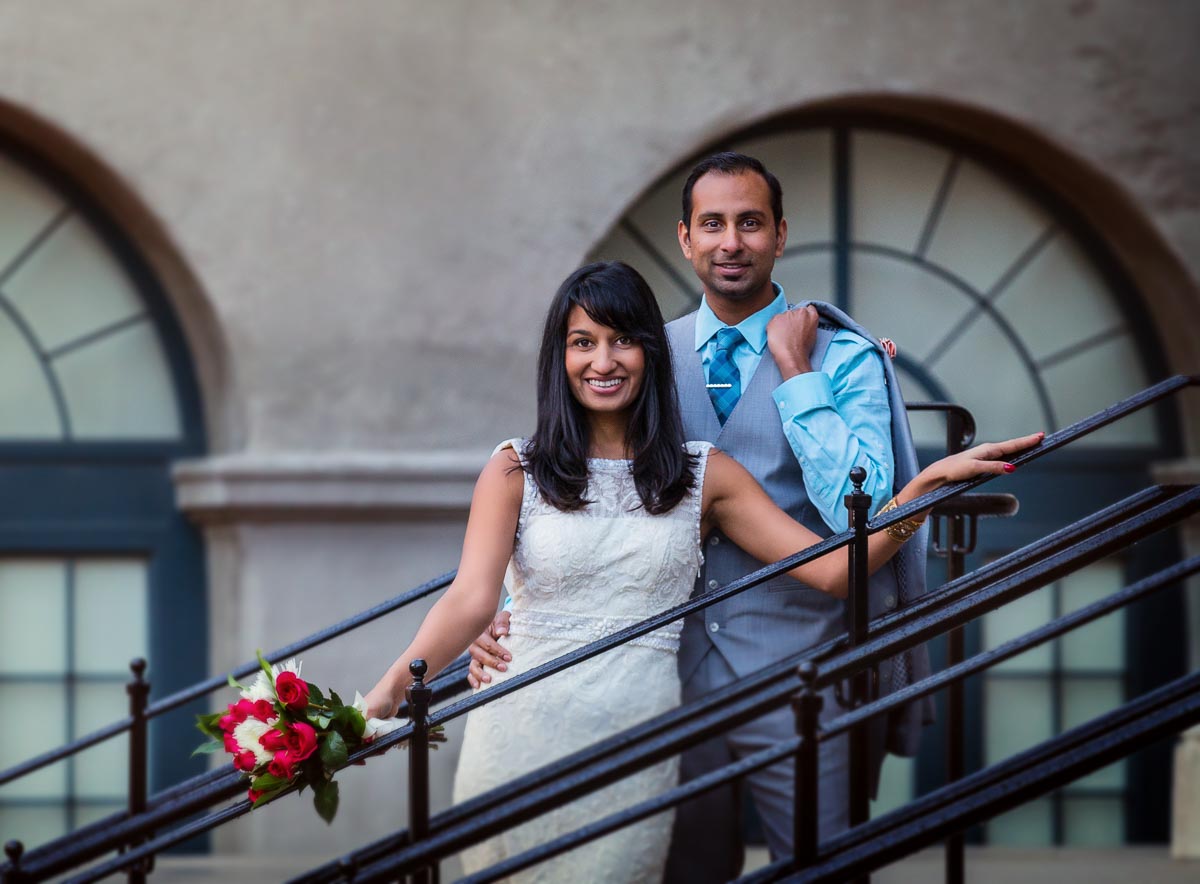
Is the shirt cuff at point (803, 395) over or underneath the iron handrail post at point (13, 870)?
over

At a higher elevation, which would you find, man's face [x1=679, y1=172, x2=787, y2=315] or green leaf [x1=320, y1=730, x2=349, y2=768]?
man's face [x1=679, y1=172, x2=787, y2=315]

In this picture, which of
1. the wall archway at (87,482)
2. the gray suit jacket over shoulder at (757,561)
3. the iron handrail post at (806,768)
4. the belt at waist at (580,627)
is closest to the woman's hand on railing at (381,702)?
the belt at waist at (580,627)

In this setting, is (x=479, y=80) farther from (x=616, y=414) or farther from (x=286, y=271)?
(x=616, y=414)

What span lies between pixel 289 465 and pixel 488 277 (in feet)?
3.41

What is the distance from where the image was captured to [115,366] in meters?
6.40

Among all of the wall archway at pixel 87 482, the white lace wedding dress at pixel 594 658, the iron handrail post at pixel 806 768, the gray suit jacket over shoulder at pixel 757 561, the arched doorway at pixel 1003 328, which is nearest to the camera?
the iron handrail post at pixel 806 768

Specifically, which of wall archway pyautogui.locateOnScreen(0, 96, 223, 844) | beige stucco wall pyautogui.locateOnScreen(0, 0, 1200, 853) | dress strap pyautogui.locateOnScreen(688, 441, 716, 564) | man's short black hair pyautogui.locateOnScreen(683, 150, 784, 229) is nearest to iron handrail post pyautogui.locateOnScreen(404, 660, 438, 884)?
dress strap pyautogui.locateOnScreen(688, 441, 716, 564)

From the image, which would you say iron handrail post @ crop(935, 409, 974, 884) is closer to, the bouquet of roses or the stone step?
the bouquet of roses

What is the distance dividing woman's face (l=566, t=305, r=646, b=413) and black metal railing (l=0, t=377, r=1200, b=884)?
41 centimetres

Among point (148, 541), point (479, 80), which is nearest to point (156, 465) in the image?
point (148, 541)

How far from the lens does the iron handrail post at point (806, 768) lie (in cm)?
271

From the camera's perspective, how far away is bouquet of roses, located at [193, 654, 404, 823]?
2.75m

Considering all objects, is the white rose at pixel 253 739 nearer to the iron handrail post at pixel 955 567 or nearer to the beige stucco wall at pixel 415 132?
the iron handrail post at pixel 955 567

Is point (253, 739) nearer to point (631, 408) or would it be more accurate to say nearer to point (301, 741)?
point (301, 741)
